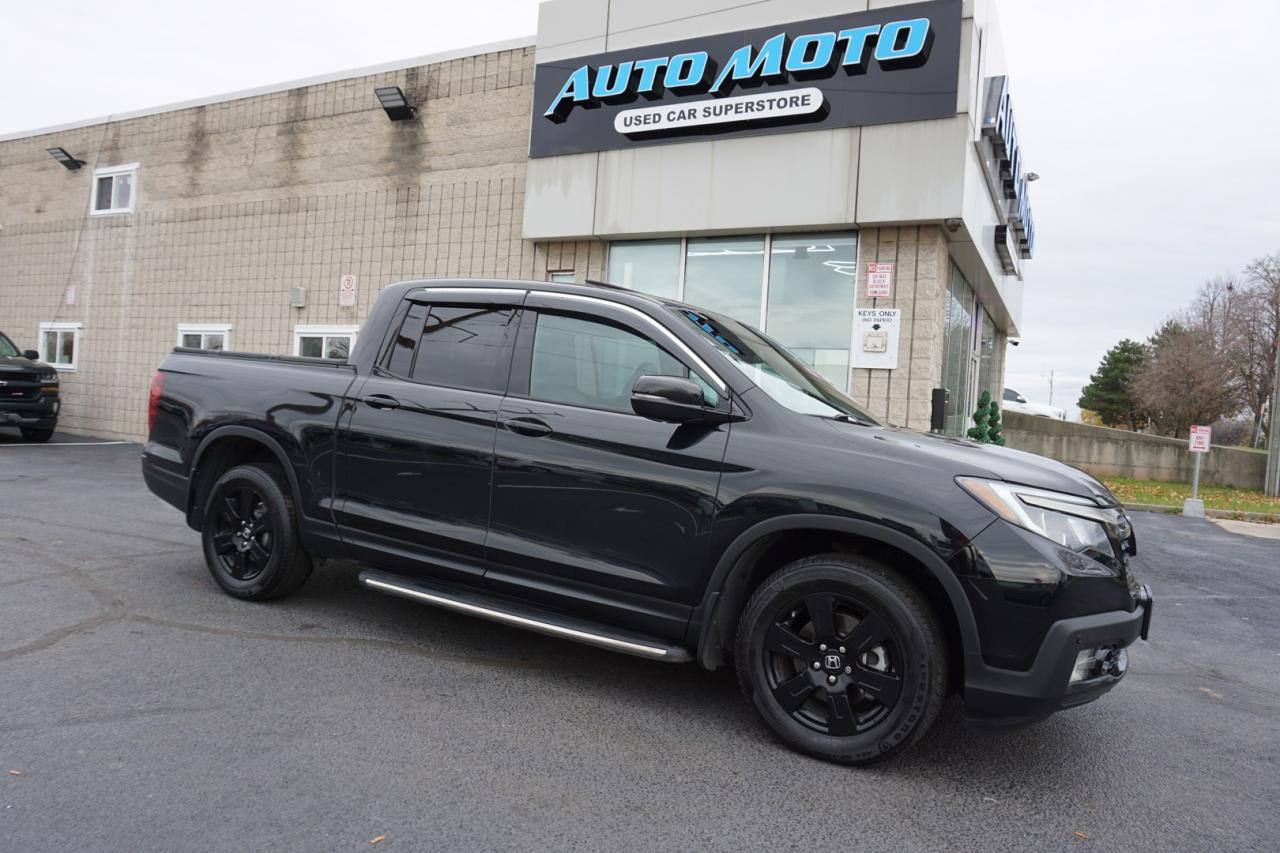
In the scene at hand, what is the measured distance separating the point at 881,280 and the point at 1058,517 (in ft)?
24.0

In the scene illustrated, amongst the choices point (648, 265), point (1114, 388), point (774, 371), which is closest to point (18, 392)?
point (648, 265)

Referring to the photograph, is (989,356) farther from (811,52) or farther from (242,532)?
(242,532)

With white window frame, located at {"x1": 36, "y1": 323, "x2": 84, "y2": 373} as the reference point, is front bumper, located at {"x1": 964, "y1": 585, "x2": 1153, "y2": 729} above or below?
below

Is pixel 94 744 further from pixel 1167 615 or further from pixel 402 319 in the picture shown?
pixel 1167 615

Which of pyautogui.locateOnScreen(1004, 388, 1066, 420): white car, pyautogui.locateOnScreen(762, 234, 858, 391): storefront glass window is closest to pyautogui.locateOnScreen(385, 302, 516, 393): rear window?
pyautogui.locateOnScreen(762, 234, 858, 391): storefront glass window

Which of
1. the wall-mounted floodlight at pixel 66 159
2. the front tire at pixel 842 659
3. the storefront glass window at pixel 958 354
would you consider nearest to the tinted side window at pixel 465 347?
the front tire at pixel 842 659

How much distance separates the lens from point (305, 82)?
14.4 meters

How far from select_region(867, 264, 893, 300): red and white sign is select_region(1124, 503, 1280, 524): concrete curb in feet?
20.4

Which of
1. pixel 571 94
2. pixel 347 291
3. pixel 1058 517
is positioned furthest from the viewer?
pixel 347 291

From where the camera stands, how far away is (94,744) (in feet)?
9.70

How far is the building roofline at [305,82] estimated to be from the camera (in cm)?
1262

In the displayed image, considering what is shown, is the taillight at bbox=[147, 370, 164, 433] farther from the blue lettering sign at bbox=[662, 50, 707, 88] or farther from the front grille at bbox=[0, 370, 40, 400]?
the front grille at bbox=[0, 370, 40, 400]

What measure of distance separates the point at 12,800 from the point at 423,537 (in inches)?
71.5

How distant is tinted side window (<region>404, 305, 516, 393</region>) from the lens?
4.05m
